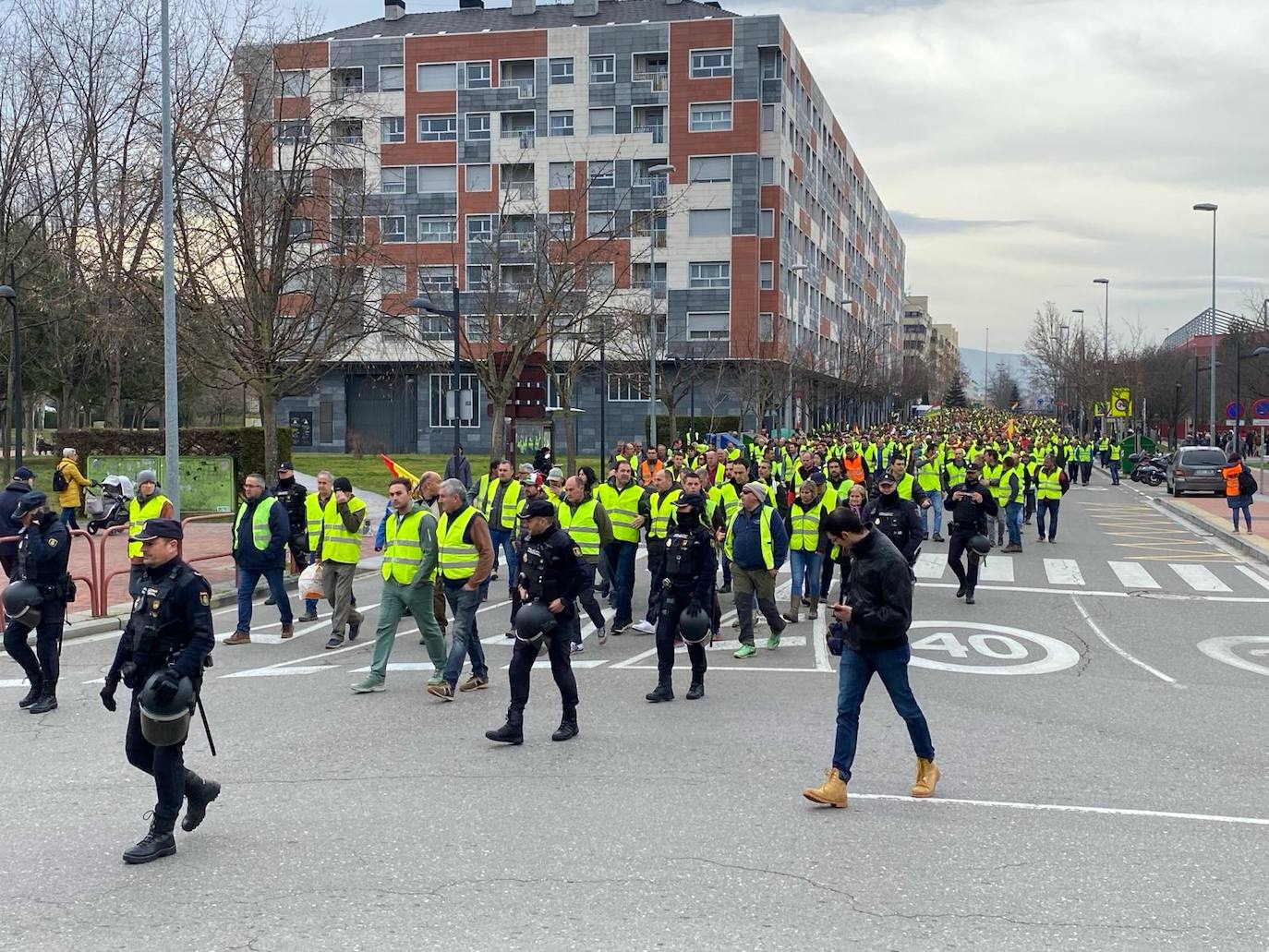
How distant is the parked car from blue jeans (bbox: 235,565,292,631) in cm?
3062

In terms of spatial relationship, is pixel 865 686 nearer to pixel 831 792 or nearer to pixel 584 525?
pixel 831 792

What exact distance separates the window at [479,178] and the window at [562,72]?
18.3ft

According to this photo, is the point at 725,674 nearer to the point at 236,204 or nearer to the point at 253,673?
the point at 253,673

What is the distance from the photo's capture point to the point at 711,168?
64.2 m

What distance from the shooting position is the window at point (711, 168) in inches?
2522

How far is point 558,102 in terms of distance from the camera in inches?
2557

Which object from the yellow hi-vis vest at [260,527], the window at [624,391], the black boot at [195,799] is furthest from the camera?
the window at [624,391]

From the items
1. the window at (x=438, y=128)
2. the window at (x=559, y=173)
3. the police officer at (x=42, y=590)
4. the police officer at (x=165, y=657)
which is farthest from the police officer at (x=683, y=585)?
the window at (x=438, y=128)

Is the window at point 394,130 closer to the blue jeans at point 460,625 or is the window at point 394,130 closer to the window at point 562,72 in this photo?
the window at point 562,72

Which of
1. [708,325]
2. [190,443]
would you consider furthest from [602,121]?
[190,443]

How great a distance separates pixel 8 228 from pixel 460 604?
31.3 meters

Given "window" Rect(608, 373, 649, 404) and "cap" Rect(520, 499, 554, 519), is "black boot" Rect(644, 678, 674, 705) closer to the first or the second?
"cap" Rect(520, 499, 554, 519)

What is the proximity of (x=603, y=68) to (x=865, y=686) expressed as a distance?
61358mm

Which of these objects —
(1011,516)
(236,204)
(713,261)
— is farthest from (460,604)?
(713,261)
